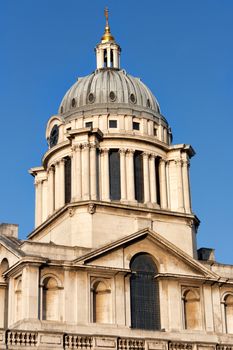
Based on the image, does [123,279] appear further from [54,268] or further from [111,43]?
[111,43]

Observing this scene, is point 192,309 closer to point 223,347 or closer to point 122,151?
point 223,347

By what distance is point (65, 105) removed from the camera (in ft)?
218

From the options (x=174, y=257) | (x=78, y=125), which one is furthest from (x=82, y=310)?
(x=78, y=125)

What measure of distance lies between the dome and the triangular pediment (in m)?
12.4

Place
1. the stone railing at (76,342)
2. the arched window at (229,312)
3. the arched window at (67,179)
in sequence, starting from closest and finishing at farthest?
1. the stone railing at (76,342)
2. the arched window at (229,312)
3. the arched window at (67,179)

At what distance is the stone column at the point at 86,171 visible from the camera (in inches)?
2314

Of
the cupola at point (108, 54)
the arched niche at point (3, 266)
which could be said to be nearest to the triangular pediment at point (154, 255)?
the arched niche at point (3, 266)

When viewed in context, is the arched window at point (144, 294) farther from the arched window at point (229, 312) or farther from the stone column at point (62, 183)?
the stone column at point (62, 183)

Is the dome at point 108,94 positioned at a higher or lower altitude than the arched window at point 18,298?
higher

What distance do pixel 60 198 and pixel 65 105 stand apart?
8436 mm

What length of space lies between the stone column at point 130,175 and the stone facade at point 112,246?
0.26 feet

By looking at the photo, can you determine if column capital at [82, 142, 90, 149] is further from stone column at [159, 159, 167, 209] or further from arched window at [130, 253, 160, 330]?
arched window at [130, 253, 160, 330]

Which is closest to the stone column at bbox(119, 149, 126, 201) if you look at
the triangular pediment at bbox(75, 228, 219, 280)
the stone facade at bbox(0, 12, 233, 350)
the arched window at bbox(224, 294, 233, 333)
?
the stone facade at bbox(0, 12, 233, 350)

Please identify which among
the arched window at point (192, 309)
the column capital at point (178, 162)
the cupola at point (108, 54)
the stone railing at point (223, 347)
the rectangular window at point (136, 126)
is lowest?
the stone railing at point (223, 347)
